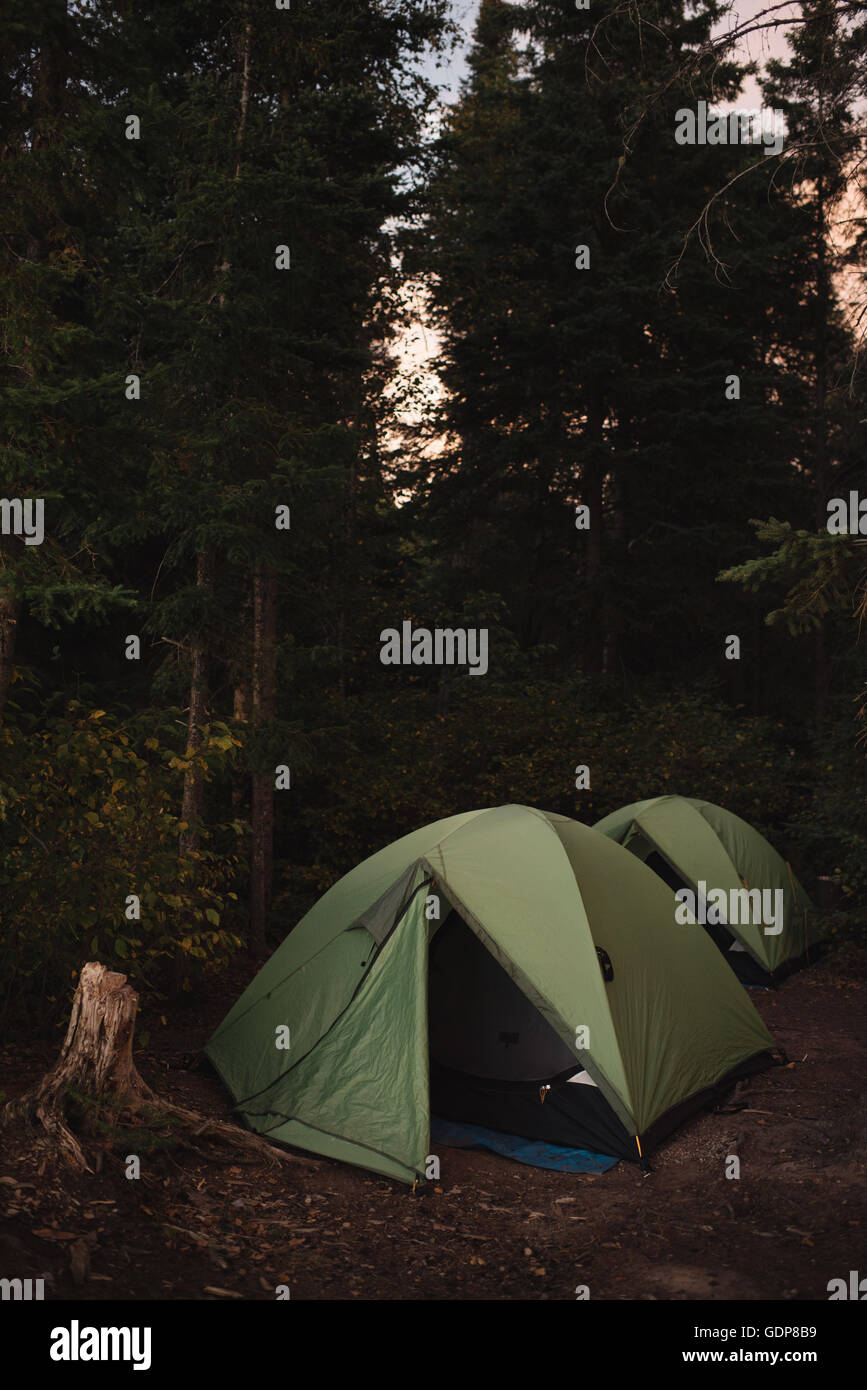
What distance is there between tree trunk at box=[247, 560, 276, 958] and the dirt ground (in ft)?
15.2

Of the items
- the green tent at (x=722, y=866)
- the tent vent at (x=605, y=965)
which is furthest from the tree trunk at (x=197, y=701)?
the tent vent at (x=605, y=965)

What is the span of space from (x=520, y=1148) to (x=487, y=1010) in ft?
2.93

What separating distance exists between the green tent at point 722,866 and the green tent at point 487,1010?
3038 millimetres

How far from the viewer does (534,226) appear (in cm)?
1670

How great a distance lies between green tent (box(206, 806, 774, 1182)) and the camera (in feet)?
18.9

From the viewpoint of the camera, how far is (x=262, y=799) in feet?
36.1

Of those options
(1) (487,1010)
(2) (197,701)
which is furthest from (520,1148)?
(2) (197,701)

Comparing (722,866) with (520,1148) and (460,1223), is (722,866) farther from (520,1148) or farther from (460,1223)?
(460,1223)

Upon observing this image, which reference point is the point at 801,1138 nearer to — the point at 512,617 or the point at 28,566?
the point at 28,566

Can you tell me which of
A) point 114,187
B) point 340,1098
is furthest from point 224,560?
point 340,1098

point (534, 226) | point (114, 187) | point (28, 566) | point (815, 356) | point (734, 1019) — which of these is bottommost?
point (734, 1019)

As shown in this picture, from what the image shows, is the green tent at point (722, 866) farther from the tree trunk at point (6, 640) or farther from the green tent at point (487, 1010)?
the tree trunk at point (6, 640)

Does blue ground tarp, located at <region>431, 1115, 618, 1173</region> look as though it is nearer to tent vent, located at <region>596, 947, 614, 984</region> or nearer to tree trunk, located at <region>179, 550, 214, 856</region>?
tent vent, located at <region>596, 947, 614, 984</region>

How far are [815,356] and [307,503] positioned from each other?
41.7 feet
